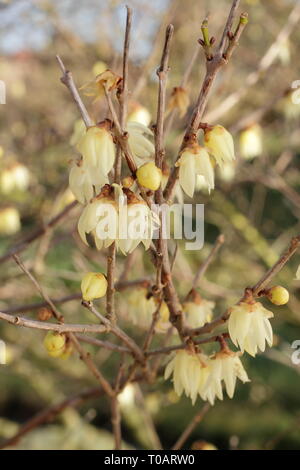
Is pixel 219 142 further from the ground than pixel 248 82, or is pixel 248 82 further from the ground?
pixel 248 82

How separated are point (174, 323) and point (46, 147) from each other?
2.31 meters

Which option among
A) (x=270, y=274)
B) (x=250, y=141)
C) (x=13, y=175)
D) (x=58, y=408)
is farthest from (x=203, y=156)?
(x=13, y=175)

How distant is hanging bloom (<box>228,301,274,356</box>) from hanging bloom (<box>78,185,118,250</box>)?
257 millimetres

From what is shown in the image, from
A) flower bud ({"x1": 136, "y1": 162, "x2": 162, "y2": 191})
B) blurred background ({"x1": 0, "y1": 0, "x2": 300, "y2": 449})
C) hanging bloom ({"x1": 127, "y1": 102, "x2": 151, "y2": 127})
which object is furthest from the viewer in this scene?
blurred background ({"x1": 0, "y1": 0, "x2": 300, "y2": 449})

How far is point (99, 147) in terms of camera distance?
87cm

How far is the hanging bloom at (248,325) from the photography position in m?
0.94

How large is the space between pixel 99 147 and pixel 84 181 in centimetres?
9

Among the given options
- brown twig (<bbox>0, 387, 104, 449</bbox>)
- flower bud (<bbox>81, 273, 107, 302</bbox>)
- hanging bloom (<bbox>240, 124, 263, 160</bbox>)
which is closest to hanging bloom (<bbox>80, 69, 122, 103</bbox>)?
flower bud (<bbox>81, 273, 107, 302</bbox>)

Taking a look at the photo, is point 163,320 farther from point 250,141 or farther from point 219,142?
point 250,141

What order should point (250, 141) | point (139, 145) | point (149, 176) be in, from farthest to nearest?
point (250, 141), point (139, 145), point (149, 176)

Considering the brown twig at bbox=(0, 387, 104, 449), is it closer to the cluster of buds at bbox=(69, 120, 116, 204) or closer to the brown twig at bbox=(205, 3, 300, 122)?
the cluster of buds at bbox=(69, 120, 116, 204)

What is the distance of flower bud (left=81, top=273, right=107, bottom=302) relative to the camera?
3.06 ft

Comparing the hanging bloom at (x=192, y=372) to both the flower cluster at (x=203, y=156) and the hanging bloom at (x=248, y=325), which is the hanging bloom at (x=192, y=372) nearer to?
the hanging bloom at (x=248, y=325)

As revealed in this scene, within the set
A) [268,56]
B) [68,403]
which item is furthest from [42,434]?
[268,56]
